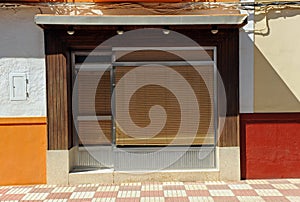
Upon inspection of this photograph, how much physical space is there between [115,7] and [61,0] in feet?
4.16

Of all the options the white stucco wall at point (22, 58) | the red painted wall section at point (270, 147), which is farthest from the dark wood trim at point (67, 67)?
the red painted wall section at point (270, 147)

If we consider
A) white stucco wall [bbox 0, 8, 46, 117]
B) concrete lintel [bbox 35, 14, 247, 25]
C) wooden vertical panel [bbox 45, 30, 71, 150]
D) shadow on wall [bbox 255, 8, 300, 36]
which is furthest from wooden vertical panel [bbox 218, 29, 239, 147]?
white stucco wall [bbox 0, 8, 46, 117]

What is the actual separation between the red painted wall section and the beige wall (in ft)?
1.64

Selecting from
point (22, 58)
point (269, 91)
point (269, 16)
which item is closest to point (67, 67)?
point (22, 58)

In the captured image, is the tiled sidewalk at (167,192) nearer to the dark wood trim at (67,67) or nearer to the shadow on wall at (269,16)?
the dark wood trim at (67,67)

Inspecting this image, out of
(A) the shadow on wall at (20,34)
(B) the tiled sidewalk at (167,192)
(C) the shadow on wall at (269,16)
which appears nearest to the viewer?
(B) the tiled sidewalk at (167,192)

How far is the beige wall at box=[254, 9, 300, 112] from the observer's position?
24.6 ft

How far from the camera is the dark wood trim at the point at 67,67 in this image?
739cm

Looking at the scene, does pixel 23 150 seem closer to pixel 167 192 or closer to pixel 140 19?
pixel 167 192

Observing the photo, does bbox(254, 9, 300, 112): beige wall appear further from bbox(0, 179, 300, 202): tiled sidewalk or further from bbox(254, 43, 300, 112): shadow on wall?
bbox(0, 179, 300, 202): tiled sidewalk

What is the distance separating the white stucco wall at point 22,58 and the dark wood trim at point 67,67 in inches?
8.8

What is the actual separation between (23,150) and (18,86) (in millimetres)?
1498

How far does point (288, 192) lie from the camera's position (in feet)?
22.1

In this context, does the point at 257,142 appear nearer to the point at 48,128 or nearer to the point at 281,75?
the point at 281,75
